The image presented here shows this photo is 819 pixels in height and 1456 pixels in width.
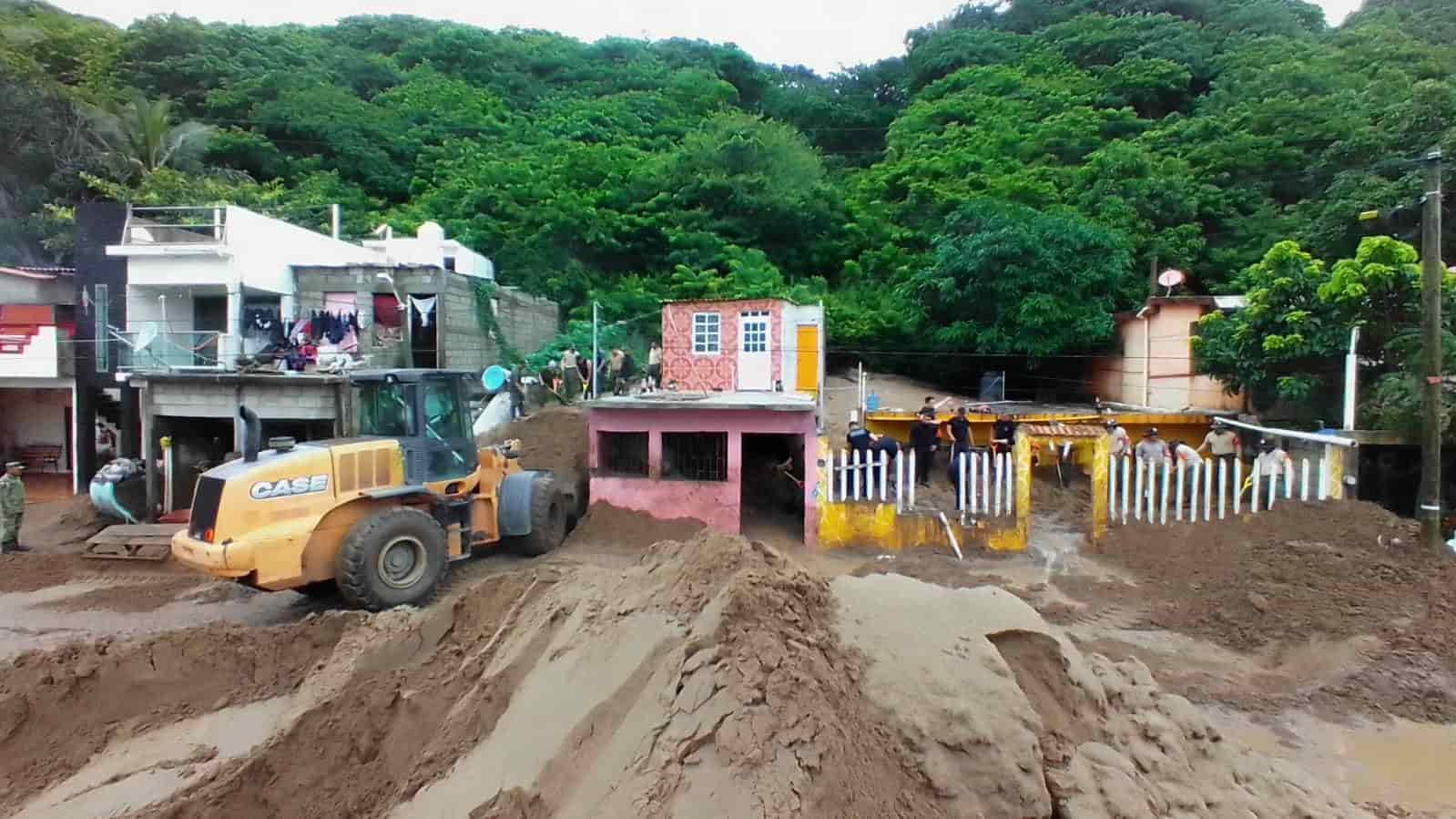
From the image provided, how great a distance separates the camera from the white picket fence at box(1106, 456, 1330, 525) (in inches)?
449

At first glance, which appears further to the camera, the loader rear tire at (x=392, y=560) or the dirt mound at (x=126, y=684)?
the loader rear tire at (x=392, y=560)

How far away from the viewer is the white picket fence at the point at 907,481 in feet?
40.7

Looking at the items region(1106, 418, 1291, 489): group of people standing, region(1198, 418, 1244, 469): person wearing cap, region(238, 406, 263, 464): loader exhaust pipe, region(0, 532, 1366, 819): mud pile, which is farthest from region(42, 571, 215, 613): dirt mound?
region(1198, 418, 1244, 469): person wearing cap

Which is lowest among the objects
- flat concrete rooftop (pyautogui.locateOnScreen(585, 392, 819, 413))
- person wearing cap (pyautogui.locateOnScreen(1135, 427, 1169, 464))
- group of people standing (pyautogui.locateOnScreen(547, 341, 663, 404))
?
person wearing cap (pyautogui.locateOnScreen(1135, 427, 1169, 464))

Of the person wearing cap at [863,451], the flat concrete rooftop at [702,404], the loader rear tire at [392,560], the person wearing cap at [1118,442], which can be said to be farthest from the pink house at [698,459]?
the person wearing cap at [1118,442]

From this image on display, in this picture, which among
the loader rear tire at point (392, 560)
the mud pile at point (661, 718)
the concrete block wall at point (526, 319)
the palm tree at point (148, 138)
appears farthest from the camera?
the palm tree at point (148, 138)

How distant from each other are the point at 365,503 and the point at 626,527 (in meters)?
4.79

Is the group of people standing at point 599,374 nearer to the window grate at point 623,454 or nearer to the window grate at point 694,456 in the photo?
the window grate at point 623,454

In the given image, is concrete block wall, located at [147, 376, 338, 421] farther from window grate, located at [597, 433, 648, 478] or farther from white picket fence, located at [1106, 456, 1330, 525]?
white picket fence, located at [1106, 456, 1330, 525]

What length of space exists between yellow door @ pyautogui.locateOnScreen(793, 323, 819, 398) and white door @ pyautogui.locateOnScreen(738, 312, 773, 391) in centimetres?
88

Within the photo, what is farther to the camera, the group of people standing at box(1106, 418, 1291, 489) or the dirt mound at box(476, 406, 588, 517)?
the dirt mound at box(476, 406, 588, 517)

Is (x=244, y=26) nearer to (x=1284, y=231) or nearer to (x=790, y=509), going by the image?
(x=790, y=509)

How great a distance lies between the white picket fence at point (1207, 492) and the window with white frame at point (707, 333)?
10635 mm

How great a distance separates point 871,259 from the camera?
91.3 ft
